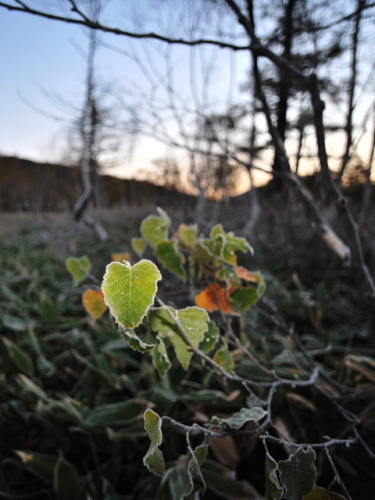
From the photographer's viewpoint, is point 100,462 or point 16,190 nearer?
point 100,462

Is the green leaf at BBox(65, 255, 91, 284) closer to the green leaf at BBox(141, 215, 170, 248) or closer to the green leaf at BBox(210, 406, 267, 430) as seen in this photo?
the green leaf at BBox(141, 215, 170, 248)

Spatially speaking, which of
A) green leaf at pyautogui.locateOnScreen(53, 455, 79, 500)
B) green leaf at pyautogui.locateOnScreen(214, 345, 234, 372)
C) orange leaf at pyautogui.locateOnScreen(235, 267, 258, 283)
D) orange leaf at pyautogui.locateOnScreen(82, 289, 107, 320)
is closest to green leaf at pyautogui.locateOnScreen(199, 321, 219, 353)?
green leaf at pyautogui.locateOnScreen(214, 345, 234, 372)

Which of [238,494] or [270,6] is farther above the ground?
[270,6]

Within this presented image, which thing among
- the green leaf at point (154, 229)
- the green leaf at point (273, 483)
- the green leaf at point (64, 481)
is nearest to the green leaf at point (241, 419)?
the green leaf at point (273, 483)

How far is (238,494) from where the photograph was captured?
0.64 m

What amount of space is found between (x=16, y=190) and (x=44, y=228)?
70.5 ft

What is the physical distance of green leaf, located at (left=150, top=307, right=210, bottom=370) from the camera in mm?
401

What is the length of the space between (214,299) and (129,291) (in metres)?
0.30

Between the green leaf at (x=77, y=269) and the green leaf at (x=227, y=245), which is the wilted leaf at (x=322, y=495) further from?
the green leaf at (x=77, y=269)

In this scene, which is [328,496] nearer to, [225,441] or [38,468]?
[225,441]

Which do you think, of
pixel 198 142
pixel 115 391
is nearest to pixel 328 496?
pixel 115 391

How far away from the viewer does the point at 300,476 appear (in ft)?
1.21

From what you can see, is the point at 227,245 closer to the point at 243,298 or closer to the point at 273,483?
the point at 243,298

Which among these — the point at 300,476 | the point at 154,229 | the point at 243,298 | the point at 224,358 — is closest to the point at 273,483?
the point at 300,476
